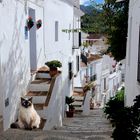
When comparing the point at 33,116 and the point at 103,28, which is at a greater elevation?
the point at 103,28

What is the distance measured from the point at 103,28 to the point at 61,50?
444cm

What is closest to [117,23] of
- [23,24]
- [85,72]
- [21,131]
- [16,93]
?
[23,24]

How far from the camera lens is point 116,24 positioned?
15.8 m

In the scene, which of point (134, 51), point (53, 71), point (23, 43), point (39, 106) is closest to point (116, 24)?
point (53, 71)

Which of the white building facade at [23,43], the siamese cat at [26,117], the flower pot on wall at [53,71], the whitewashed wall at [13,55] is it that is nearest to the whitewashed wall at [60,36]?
the white building facade at [23,43]

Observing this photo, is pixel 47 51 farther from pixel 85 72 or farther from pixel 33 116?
pixel 85 72

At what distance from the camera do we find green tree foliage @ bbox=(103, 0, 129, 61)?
15.8m

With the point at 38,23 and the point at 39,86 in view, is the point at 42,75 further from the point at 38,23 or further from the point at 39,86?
the point at 38,23

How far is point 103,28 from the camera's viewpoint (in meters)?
16.6

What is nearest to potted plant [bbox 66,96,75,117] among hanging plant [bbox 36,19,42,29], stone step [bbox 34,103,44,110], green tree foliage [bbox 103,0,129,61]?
green tree foliage [bbox 103,0,129,61]

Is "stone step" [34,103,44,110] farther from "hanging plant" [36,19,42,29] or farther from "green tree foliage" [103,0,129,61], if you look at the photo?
"green tree foliage" [103,0,129,61]

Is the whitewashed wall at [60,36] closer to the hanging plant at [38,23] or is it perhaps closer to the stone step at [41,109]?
the hanging plant at [38,23]

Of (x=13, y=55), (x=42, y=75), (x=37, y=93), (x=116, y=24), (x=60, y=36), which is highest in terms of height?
(x=116, y=24)

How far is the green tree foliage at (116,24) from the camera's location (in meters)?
15.8
